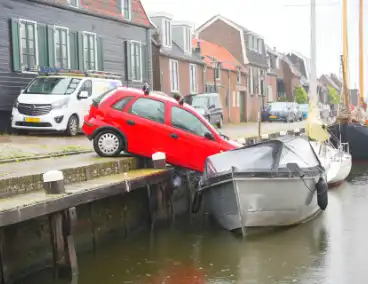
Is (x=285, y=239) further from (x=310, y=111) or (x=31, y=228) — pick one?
(x=310, y=111)

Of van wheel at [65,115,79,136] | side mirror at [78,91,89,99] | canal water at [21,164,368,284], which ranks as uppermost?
side mirror at [78,91,89,99]

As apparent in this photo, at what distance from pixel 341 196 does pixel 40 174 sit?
1100 centimetres

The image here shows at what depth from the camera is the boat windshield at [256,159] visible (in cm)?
1292

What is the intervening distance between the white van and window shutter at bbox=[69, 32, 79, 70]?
123 inches

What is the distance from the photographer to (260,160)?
13117 mm

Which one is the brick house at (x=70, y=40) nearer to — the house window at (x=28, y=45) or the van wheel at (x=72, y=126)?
the house window at (x=28, y=45)

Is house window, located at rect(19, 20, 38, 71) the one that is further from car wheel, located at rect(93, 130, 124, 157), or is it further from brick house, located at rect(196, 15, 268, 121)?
brick house, located at rect(196, 15, 268, 121)

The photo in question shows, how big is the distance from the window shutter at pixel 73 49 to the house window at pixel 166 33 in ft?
40.3

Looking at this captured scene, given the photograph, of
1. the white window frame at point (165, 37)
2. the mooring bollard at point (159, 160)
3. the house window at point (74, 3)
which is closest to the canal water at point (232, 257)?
the mooring bollard at point (159, 160)

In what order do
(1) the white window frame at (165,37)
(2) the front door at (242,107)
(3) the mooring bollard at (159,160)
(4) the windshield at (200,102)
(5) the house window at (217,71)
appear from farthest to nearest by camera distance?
(2) the front door at (242,107), (5) the house window at (217,71), (1) the white window frame at (165,37), (4) the windshield at (200,102), (3) the mooring bollard at (159,160)

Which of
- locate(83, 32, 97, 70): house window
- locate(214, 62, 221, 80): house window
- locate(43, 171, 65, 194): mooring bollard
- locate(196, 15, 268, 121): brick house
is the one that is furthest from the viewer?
locate(196, 15, 268, 121): brick house

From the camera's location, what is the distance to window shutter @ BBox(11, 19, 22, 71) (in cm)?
2170

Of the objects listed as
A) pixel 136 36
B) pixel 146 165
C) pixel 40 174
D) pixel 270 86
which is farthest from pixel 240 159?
pixel 270 86

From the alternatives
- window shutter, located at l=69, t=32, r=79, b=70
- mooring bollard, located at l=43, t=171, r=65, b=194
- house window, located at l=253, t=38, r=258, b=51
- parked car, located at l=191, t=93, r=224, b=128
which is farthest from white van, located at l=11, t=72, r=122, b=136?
house window, located at l=253, t=38, r=258, b=51
